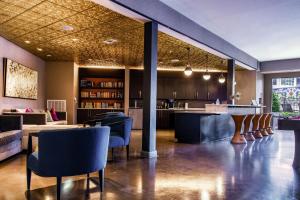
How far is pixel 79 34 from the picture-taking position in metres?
6.99

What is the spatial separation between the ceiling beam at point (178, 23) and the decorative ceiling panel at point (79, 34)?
60 centimetres

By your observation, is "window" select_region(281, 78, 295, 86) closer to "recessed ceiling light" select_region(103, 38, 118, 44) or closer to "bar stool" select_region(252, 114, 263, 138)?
"bar stool" select_region(252, 114, 263, 138)

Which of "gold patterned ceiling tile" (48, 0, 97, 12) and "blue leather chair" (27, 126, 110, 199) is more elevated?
"gold patterned ceiling tile" (48, 0, 97, 12)

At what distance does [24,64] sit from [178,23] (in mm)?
5292

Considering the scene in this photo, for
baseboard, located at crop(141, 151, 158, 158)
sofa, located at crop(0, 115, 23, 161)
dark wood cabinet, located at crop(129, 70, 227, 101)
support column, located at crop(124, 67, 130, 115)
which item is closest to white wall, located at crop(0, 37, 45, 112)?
sofa, located at crop(0, 115, 23, 161)

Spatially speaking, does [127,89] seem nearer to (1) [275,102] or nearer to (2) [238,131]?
(2) [238,131]

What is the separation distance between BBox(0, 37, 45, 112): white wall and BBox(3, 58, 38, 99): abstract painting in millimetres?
140

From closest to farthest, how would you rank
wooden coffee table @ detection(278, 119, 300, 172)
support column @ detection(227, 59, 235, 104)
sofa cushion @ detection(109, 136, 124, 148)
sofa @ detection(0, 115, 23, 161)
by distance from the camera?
wooden coffee table @ detection(278, 119, 300, 172)
sofa @ detection(0, 115, 23, 161)
sofa cushion @ detection(109, 136, 124, 148)
support column @ detection(227, 59, 235, 104)

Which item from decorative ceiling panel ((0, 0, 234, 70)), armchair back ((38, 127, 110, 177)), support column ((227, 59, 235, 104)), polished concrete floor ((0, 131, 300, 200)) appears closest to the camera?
armchair back ((38, 127, 110, 177))

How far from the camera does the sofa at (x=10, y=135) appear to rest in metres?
4.79

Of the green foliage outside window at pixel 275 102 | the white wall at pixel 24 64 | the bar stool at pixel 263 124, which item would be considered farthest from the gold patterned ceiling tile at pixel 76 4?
the green foliage outside window at pixel 275 102

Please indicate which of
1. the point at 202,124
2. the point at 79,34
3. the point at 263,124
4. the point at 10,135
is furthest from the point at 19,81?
the point at 263,124

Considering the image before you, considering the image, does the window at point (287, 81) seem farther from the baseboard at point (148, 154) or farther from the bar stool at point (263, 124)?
the baseboard at point (148, 154)

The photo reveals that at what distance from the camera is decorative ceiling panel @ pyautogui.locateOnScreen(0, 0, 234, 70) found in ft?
17.3
